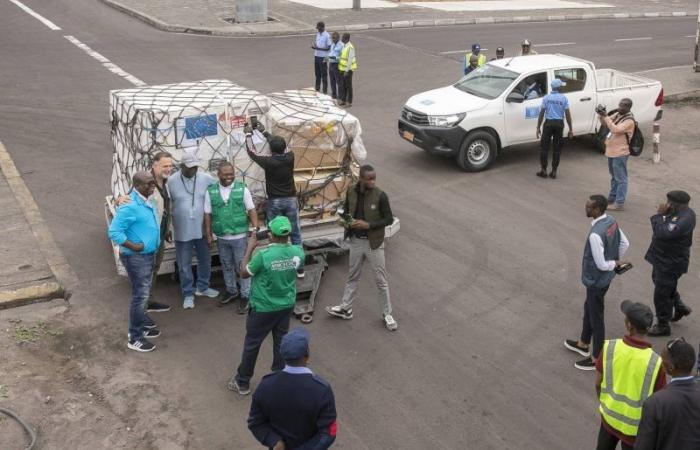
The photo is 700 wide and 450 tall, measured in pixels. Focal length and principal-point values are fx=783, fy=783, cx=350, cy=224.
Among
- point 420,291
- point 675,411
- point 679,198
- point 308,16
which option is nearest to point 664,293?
point 679,198

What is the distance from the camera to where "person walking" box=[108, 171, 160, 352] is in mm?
7789

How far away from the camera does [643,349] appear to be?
17.7 feet

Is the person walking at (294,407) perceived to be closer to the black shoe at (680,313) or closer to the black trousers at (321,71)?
the black shoe at (680,313)

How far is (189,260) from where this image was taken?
8.95 meters

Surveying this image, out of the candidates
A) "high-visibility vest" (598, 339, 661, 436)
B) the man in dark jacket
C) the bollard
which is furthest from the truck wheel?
the man in dark jacket

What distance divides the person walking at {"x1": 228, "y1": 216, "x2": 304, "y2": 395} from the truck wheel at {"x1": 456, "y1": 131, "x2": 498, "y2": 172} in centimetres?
728

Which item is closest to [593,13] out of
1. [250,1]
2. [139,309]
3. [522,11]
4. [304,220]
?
[522,11]

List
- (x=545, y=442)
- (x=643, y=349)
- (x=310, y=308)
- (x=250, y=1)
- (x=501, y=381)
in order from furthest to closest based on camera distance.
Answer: (x=250, y=1) < (x=310, y=308) < (x=501, y=381) < (x=545, y=442) < (x=643, y=349)

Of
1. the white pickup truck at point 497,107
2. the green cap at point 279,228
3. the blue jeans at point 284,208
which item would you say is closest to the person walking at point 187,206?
the blue jeans at point 284,208

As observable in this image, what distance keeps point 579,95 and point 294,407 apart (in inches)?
449

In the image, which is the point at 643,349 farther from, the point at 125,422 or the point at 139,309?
Answer: the point at 139,309

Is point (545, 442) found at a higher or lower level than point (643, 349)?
lower

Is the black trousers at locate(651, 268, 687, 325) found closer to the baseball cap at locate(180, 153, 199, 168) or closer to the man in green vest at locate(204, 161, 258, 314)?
the man in green vest at locate(204, 161, 258, 314)

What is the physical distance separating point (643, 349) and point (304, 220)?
5.43 m
